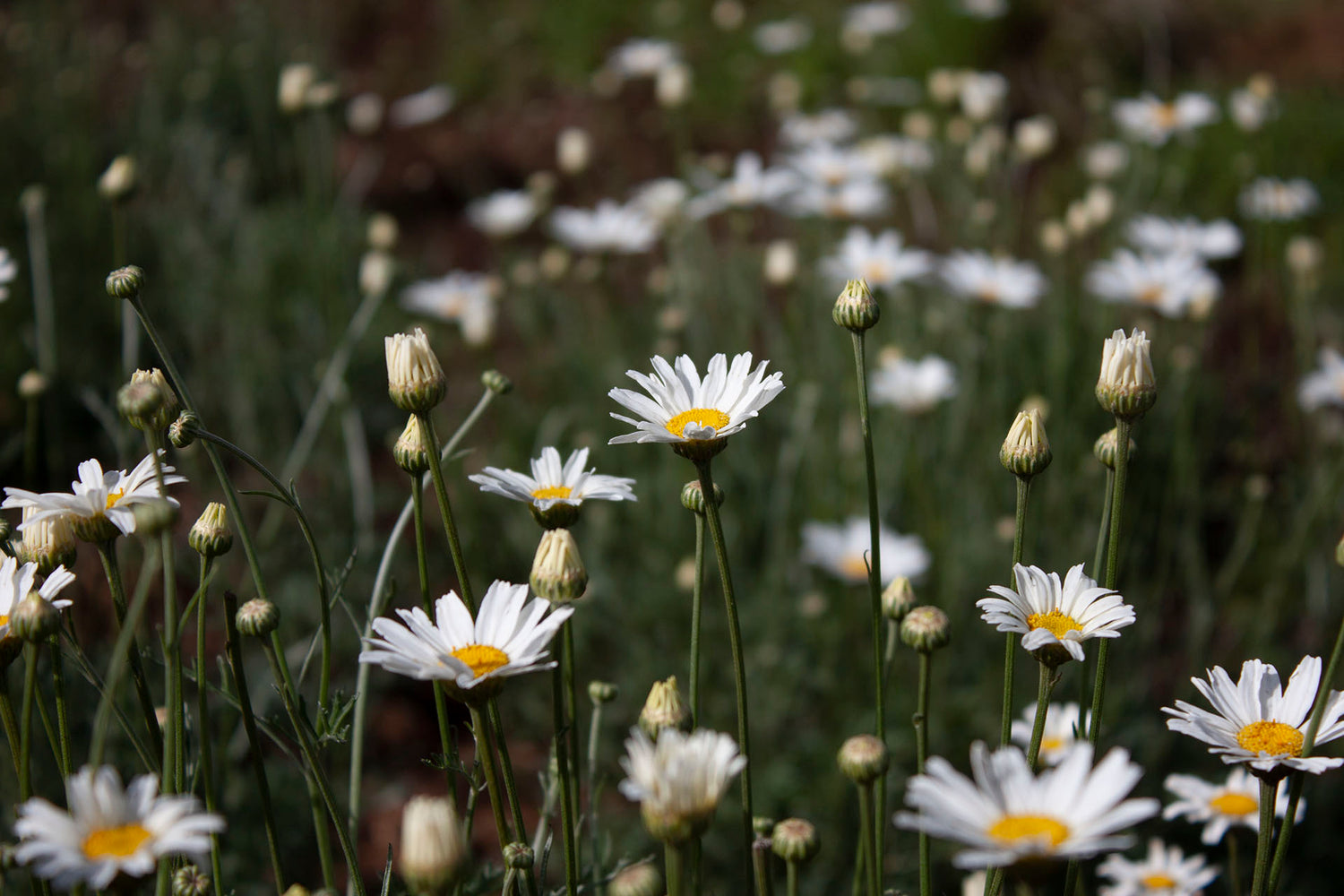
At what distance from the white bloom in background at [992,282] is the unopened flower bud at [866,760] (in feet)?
7.32

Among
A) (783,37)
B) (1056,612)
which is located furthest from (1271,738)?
(783,37)

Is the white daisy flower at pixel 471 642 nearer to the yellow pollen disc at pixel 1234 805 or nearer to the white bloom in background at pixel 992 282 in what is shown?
the yellow pollen disc at pixel 1234 805

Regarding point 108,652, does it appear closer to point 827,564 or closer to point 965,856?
point 827,564

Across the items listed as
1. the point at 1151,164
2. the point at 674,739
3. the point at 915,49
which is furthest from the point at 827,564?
the point at 915,49

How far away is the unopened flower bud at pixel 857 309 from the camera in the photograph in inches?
47.3

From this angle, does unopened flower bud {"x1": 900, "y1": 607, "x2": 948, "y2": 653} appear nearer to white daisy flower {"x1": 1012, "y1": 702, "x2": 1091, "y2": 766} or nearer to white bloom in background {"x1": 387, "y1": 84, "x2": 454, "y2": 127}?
white daisy flower {"x1": 1012, "y1": 702, "x2": 1091, "y2": 766}

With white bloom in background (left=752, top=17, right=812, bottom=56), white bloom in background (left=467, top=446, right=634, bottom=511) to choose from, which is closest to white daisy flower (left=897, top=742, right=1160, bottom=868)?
white bloom in background (left=467, top=446, right=634, bottom=511)

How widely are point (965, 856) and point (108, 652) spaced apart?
215cm

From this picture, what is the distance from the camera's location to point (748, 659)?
107 inches

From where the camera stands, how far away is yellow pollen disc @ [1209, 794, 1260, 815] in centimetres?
155

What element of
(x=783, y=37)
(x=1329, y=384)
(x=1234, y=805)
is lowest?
(x=1234, y=805)

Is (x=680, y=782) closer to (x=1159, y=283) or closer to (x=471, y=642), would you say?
(x=471, y=642)

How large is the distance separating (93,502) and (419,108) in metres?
4.69

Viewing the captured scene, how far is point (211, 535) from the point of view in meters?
1.15
